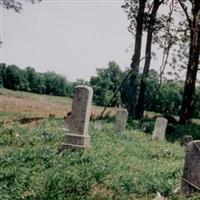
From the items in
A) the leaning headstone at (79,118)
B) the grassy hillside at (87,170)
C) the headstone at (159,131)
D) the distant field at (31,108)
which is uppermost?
the leaning headstone at (79,118)

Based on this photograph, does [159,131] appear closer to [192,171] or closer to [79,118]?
[79,118]

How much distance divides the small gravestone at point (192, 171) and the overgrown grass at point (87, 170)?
14.9 inches

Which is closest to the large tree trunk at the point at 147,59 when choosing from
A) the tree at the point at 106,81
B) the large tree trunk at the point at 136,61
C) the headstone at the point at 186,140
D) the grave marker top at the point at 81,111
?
the large tree trunk at the point at 136,61

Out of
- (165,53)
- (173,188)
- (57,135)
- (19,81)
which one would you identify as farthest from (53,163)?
(19,81)

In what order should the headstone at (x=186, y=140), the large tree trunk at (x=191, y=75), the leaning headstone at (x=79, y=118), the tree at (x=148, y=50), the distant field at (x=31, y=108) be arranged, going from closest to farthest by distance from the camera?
1. the leaning headstone at (x=79, y=118)
2. the headstone at (x=186, y=140)
3. the large tree trunk at (x=191, y=75)
4. the tree at (x=148, y=50)
5. the distant field at (x=31, y=108)

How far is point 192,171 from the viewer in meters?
10.2

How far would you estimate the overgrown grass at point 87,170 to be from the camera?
9.88m

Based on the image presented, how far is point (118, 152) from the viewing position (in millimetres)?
15234

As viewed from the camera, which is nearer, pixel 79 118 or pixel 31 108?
pixel 79 118

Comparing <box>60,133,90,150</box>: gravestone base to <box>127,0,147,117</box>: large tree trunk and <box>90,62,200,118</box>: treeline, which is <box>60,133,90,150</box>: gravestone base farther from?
<box>90,62,200,118</box>: treeline

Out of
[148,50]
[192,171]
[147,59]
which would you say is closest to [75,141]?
[192,171]

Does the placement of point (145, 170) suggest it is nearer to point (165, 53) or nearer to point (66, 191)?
point (66, 191)

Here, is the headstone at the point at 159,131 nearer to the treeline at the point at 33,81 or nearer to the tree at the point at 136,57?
the tree at the point at 136,57

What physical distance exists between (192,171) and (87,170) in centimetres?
249
